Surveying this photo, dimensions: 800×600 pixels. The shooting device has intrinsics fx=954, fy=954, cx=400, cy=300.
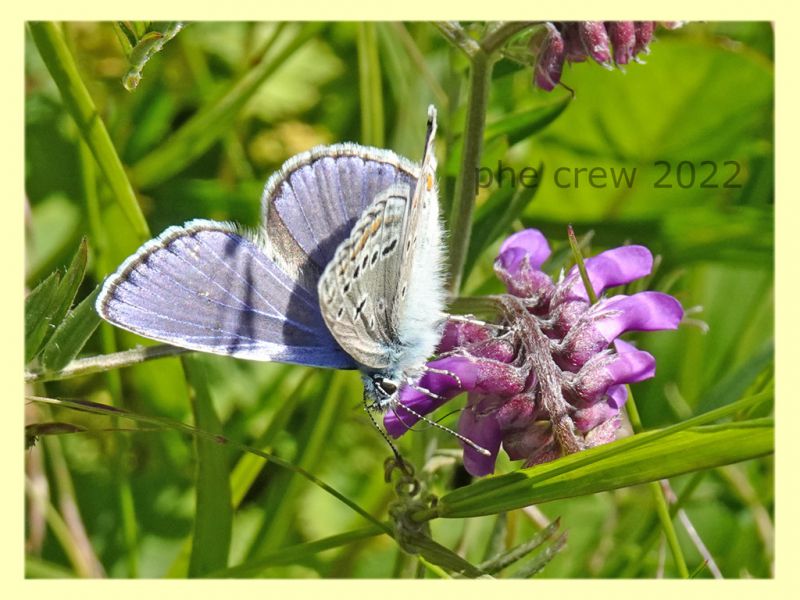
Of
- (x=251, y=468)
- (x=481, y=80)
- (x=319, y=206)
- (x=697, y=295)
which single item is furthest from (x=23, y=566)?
(x=697, y=295)

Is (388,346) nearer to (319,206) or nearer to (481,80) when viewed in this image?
(319,206)

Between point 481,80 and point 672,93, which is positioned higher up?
point 672,93

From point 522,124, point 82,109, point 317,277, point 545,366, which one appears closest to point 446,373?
point 545,366

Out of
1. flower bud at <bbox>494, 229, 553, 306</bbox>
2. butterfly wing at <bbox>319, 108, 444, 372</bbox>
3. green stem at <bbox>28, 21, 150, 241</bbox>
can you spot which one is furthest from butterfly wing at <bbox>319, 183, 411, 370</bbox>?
green stem at <bbox>28, 21, 150, 241</bbox>

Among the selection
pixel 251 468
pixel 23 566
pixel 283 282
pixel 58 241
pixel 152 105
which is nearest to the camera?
pixel 283 282

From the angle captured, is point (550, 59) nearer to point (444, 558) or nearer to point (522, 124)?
point (522, 124)

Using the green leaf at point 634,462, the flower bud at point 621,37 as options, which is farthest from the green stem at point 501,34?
the green leaf at point 634,462
